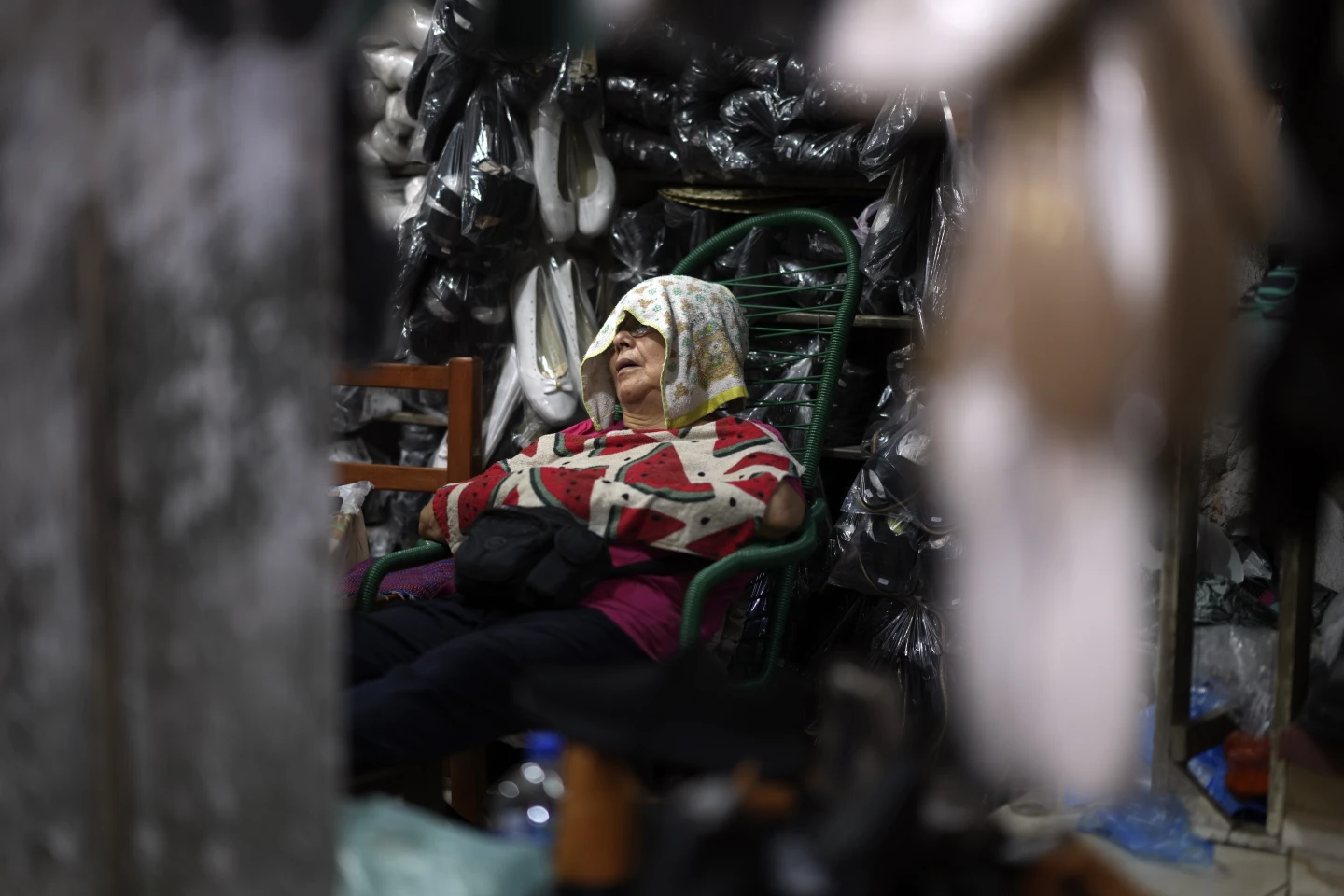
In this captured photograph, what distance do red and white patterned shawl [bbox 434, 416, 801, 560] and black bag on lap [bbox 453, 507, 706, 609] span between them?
0.20 ft

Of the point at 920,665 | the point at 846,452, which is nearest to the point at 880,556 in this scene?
the point at 920,665

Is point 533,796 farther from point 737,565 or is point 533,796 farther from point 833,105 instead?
point 833,105

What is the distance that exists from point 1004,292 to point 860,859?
1.55 ft

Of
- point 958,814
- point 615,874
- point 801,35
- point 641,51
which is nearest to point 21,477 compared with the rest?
point 615,874

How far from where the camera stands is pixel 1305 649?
1547mm

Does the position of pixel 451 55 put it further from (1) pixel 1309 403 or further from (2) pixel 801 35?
(1) pixel 1309 403

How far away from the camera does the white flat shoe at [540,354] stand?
3.19m

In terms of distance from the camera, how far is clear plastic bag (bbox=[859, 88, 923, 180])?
8.63 ft

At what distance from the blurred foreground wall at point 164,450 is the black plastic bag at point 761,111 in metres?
2.19

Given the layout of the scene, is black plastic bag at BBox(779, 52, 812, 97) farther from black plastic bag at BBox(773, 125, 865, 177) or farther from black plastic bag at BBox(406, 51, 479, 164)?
black plastic bag at BBox(406, 51, 479, 164)

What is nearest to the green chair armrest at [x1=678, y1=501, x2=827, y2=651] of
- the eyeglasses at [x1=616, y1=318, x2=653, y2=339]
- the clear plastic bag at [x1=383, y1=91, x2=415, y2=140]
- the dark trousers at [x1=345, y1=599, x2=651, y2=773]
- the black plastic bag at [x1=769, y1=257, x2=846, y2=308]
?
the dark trousers at [x1=345, y1=599, x2=651, y2=773]

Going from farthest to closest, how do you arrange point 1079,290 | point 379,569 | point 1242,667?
point 379,569 → point 1242,667 → point 1079,290

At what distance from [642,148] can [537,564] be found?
1584 mm

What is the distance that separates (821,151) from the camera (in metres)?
2.87
